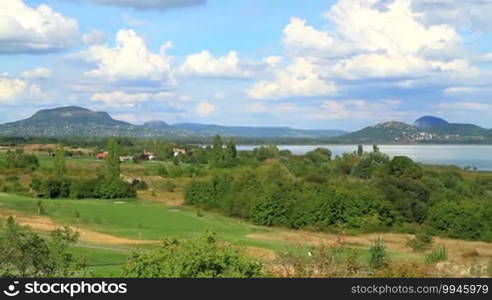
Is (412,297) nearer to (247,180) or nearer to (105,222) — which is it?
(105,222)

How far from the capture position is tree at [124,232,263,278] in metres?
15.9

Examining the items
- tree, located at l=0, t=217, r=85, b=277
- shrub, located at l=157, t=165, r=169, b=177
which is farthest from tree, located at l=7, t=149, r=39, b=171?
tree, located at l=0, t=217, r=85, b=277

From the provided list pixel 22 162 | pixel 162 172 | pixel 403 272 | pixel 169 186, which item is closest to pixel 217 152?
pixel 162 172

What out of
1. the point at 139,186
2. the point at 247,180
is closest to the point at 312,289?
the point at 247,180

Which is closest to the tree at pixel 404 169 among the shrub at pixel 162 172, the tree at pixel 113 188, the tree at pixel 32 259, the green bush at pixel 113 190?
the tree at pixel 113 188

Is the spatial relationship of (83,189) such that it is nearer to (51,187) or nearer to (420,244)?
(51,187)

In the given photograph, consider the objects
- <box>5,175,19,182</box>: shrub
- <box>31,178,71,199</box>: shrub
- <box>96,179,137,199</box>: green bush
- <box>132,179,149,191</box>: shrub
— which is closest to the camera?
<box>31,178,71,199</box>: shrub

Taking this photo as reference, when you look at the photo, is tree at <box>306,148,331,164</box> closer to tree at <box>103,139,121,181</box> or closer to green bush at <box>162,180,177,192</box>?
green bush at <box>162,180,177,192</box>
